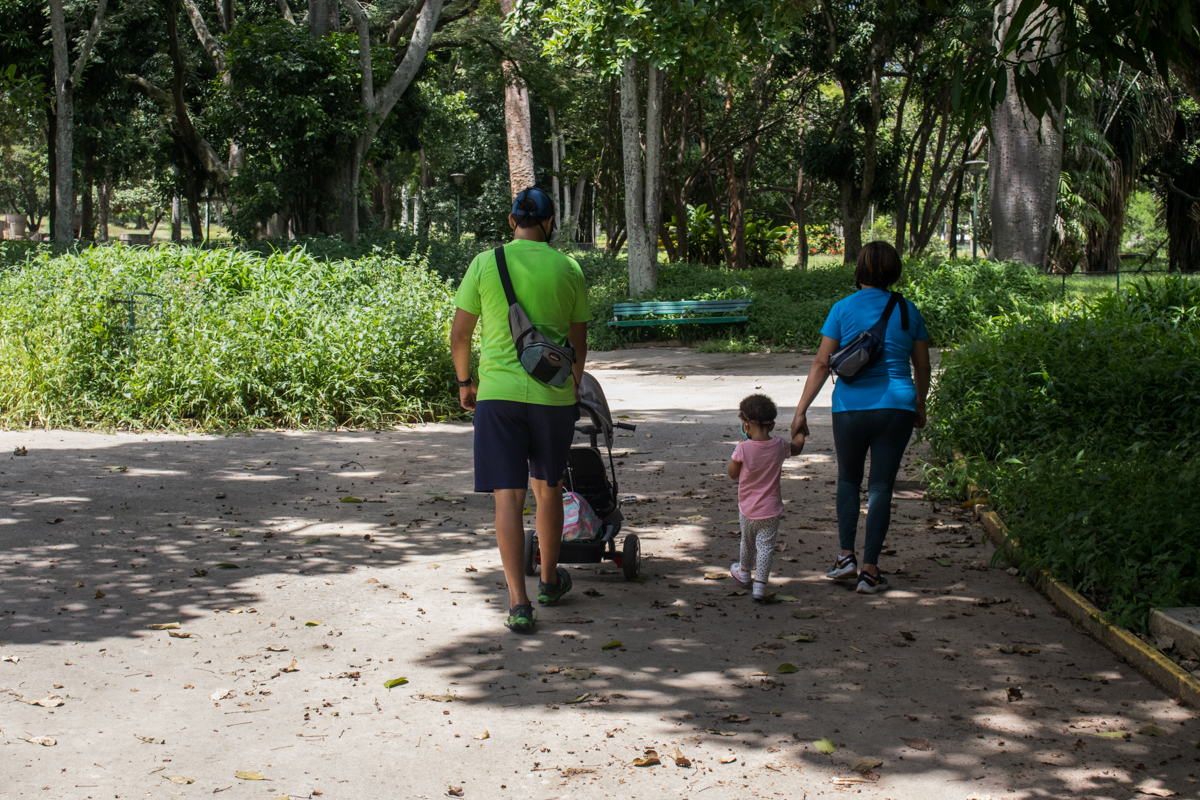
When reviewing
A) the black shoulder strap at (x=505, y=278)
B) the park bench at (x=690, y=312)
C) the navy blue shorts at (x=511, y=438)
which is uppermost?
the park bench at (x=690, y=312)

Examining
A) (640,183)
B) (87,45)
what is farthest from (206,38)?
(640,183)

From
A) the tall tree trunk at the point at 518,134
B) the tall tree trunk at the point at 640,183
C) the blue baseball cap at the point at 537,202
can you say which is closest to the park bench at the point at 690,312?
the tall tree trunk at the point at 640,183

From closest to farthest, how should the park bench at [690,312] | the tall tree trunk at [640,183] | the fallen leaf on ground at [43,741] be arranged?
the fallen leaf on ground at [43,741]
the park bench at [690,312]
the tall tree trunk at [640,183]

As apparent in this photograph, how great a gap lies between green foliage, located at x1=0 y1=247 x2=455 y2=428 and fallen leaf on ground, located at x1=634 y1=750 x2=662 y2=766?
714cm

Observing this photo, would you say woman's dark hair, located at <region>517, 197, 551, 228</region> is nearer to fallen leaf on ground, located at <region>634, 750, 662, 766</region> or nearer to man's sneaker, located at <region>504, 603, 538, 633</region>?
man's sneaker, located at <region>504, 603, 538, 633</region>

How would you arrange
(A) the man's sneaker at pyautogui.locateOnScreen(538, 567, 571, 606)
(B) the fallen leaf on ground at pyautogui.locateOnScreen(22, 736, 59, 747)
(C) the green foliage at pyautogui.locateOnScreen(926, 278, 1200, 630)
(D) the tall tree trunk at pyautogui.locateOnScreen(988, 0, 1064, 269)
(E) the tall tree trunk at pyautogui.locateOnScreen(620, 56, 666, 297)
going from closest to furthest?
(B) the fallen leaf on ground at pyautogui.locateOnScreen(22, 736, 59, 747) → (C) the green foliage at pyautogui.locateOnScreen(926, 278, 1200, 630) → (A) the man's sneaker at pyautogui.locateOnScreen(538, 567, 571, 606) → (D) the tall tree trunk at pyautogui.locateOnScreen(988, 0, 1064, 269) → (E) the tall tree trunk at pyautogui.locateOnScreen(620, 56, 666, 297)

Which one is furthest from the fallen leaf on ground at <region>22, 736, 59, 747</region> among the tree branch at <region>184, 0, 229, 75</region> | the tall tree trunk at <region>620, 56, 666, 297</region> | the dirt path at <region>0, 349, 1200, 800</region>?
the tree branch at <region>184, 0, 229, 75</region>

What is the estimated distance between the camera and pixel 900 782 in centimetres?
344

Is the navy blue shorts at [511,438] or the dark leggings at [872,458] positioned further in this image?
the dark leggings at [872,458]

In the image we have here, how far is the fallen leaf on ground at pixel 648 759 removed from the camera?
3.58 m

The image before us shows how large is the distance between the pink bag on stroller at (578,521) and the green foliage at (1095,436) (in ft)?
7.26

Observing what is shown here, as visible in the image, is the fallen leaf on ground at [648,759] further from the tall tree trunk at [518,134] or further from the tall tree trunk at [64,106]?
the tall tree trunk at [64,106]

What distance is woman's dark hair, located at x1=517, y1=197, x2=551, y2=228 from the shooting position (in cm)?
484

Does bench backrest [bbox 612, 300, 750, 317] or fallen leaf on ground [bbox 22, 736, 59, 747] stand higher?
bench backrest [bbox 612, 300, 750, 317]
